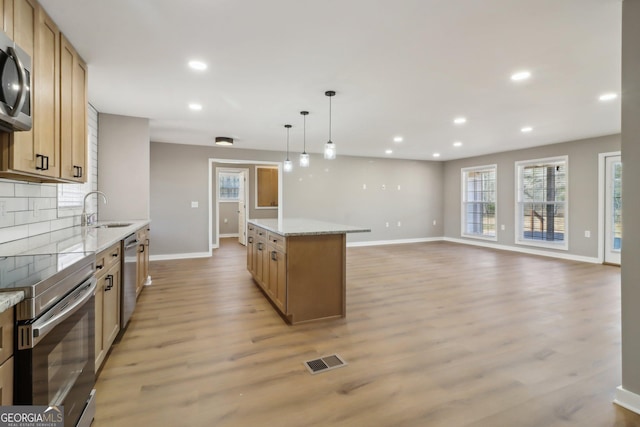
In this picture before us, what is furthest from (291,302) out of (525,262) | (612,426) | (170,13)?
(525,262)

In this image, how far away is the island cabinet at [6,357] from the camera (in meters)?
A: 0.96

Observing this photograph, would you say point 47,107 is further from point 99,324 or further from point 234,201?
point 234,201

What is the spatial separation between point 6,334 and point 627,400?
2.98 metres

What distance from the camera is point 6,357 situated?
980 millimetres

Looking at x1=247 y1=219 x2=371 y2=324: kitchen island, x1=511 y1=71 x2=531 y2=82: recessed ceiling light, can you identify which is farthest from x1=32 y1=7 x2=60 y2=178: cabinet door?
x1=511 y1=71 x2=531 y2=82: recessed ceiling light

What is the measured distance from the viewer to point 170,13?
2051mm

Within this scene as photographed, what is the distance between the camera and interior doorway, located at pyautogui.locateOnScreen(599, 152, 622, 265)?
5.78 meters

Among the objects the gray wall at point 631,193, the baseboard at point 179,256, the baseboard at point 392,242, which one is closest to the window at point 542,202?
the baseboard at point 392,242

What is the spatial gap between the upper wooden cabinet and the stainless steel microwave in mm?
165

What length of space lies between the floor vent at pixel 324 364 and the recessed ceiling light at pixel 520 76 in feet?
10.1

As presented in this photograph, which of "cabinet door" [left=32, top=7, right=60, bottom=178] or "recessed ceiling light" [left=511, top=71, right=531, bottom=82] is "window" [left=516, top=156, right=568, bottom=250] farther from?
"cabinet door" [left=32, top=7, right=60, bottom=178]

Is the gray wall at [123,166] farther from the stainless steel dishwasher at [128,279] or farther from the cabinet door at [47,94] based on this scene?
the cabinet door at [47,94]

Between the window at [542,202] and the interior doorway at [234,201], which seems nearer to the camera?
the window at [542,202]

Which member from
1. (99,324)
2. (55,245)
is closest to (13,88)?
(55,245)
